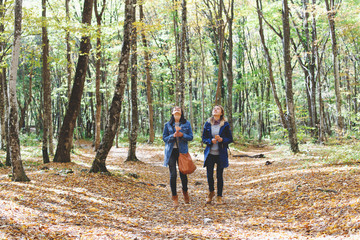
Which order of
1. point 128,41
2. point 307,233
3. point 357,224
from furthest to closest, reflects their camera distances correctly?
point 128,41 → point 307,233 → point 357,224

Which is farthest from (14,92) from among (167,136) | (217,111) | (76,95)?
(217,111)

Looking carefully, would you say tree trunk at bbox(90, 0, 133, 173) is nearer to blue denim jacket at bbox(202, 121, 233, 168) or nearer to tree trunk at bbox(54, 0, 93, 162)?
tree trunk at bbox(54, 0, 93, 162)

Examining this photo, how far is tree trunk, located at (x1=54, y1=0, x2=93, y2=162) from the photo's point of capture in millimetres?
10711

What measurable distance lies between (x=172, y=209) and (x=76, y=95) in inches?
262

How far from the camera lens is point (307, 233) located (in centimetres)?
429

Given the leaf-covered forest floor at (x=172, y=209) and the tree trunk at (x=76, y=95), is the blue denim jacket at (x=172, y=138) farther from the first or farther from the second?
the tree trunk at (x=76, y=95)

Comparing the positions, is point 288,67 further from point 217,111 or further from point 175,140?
→ point 175,140

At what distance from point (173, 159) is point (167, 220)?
1.39m

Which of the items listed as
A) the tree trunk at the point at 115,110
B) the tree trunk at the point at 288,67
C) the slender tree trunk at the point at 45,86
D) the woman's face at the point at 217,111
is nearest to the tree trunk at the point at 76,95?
the slender tree trunk at the point at 45,86

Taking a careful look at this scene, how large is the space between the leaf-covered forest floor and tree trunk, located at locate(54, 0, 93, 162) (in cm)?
272

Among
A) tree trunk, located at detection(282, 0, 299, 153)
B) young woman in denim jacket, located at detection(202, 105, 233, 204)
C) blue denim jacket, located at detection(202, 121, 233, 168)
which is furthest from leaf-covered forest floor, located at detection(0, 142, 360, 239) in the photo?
tree trunk, located at detection(282, 0, 299, 153)

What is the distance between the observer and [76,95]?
10938 millimetres

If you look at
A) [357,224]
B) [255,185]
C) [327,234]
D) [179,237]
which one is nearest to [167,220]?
[179,237]

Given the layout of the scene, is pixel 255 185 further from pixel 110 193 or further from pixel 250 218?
pixel 110 193
